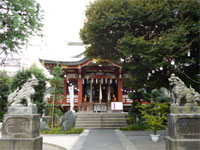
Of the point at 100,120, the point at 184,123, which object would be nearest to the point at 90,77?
the point at 100,120

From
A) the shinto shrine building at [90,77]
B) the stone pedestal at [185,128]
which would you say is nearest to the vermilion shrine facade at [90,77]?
the shinto shrine building at [90,77]

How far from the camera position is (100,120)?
47.4 ft

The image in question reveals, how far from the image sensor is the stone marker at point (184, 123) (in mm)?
5520

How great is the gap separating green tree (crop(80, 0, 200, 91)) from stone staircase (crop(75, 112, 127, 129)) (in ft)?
16.9

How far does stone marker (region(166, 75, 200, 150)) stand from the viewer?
5.52 metres

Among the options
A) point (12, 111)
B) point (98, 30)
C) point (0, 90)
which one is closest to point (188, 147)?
point (12, 111)

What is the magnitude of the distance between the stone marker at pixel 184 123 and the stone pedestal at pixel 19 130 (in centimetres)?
487

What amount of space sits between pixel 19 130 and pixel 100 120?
30.4 feet

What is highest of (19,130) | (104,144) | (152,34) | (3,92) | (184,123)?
(152,34)

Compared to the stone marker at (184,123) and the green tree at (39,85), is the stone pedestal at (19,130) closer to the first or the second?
the stone marker at (184,123)

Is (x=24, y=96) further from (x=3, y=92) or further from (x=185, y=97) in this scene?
(x=3, y=92)

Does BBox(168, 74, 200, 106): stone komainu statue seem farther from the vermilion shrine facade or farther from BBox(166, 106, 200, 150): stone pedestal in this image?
the vermilion shrine facade

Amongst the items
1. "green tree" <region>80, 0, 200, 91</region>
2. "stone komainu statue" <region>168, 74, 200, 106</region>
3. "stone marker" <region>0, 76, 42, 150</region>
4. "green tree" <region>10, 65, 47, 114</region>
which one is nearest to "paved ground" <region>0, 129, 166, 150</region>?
"stone marker" <region>0, 76, 42, 150</region>

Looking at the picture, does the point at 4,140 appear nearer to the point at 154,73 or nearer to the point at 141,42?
the point at 141,42
